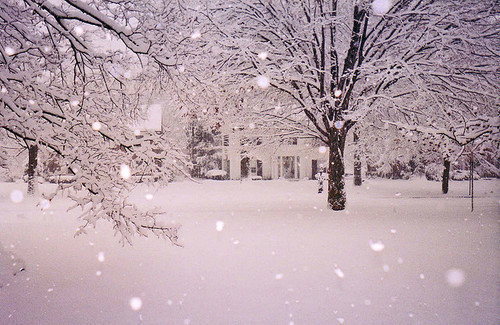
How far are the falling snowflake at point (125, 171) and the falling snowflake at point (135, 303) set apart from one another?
72.9 inches

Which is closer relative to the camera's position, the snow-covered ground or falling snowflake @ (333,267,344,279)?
the snow-covered ground

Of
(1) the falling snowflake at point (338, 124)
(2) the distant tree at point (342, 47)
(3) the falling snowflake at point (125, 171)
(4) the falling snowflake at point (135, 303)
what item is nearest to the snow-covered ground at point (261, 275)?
(4) the falling snowflake at point (135, 303)

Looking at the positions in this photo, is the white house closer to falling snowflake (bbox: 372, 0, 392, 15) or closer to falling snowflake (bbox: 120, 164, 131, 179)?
falling snowflake (bbox: 372, 0, 392, 15)

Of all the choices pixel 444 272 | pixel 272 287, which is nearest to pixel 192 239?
pixel 272 287

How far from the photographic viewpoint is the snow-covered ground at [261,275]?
4.20 metres

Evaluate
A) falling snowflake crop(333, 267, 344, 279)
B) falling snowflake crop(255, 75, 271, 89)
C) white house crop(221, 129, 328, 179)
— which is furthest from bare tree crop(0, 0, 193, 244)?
white house crop(221, 129, 328, 179)

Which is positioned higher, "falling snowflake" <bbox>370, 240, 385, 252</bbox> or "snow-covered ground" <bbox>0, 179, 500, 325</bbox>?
"falling snowflake" <bbox>370, 240, 385, 252</bbox>

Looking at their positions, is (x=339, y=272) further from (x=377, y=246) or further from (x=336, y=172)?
(x=336, y=172)

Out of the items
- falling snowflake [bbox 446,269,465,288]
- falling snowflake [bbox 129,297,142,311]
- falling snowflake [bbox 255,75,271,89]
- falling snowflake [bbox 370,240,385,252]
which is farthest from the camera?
falling snowflake [bbox 255,75,271,89]

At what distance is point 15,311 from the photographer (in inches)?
168

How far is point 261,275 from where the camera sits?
561 cm

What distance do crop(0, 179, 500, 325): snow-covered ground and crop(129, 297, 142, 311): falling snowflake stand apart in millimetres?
14

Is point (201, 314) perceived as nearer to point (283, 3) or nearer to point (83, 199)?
point (83, 199)

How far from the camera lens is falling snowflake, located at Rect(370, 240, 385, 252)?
7168 mm
